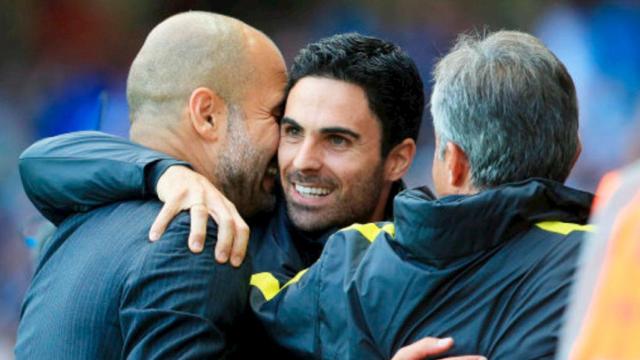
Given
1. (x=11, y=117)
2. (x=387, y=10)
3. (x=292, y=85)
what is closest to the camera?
(x=292, y=85)

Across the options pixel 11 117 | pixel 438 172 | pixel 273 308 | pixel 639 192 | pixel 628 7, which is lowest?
pixel 11 117

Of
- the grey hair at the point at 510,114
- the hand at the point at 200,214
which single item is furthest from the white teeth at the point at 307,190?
the grey hair at the point at 510,114

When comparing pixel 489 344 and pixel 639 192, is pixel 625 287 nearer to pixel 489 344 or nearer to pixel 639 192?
pixel 639 192

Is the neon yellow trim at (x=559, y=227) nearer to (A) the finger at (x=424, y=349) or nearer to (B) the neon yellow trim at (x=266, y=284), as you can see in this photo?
(A) the finger at (x=424, y=349)

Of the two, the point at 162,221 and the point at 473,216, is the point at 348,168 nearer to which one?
the point at 162,221

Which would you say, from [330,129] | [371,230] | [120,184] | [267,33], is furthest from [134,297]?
[267,33]

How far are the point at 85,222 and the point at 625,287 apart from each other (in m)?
1.82

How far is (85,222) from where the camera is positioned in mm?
2633

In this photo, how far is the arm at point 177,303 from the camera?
2.30 m

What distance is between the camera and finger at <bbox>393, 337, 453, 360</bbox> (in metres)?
2.09

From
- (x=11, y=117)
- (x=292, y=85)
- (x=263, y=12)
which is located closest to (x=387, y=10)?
(x=263, y=12)

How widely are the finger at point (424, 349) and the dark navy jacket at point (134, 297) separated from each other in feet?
1.47

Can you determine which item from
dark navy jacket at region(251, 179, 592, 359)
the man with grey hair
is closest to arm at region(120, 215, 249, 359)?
the man with grey hair

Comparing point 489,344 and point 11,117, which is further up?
point 489,344
